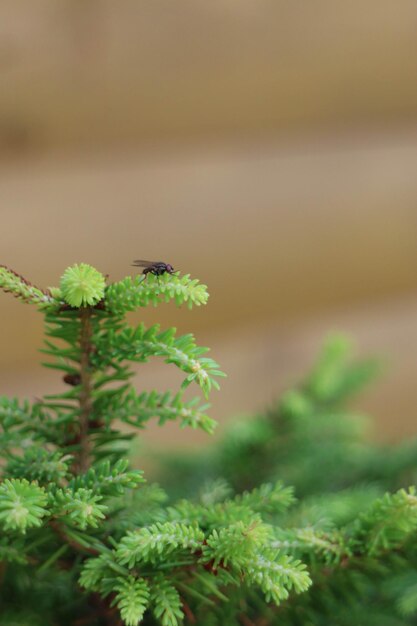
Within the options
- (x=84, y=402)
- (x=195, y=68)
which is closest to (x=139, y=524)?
(x=84, y=402)

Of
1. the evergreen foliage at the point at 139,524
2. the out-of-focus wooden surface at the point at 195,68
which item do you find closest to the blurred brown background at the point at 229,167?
the out-of-focus wooden surface at the point at 195,68

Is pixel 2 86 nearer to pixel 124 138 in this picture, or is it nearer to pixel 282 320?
pixel 124 138

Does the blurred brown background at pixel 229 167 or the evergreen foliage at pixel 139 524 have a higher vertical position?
the blurred brown background at pixel 229 167

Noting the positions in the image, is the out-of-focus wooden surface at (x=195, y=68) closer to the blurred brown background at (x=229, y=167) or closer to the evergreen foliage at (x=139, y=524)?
the blurred brown background at (x=229, y=167)

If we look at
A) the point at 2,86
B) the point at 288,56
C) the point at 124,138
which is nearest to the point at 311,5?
the point at 288,56

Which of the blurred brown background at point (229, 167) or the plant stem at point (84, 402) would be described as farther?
the blurred brown background at point (229, 167)

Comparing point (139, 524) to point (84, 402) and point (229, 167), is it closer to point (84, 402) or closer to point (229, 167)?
point (84, 402)
